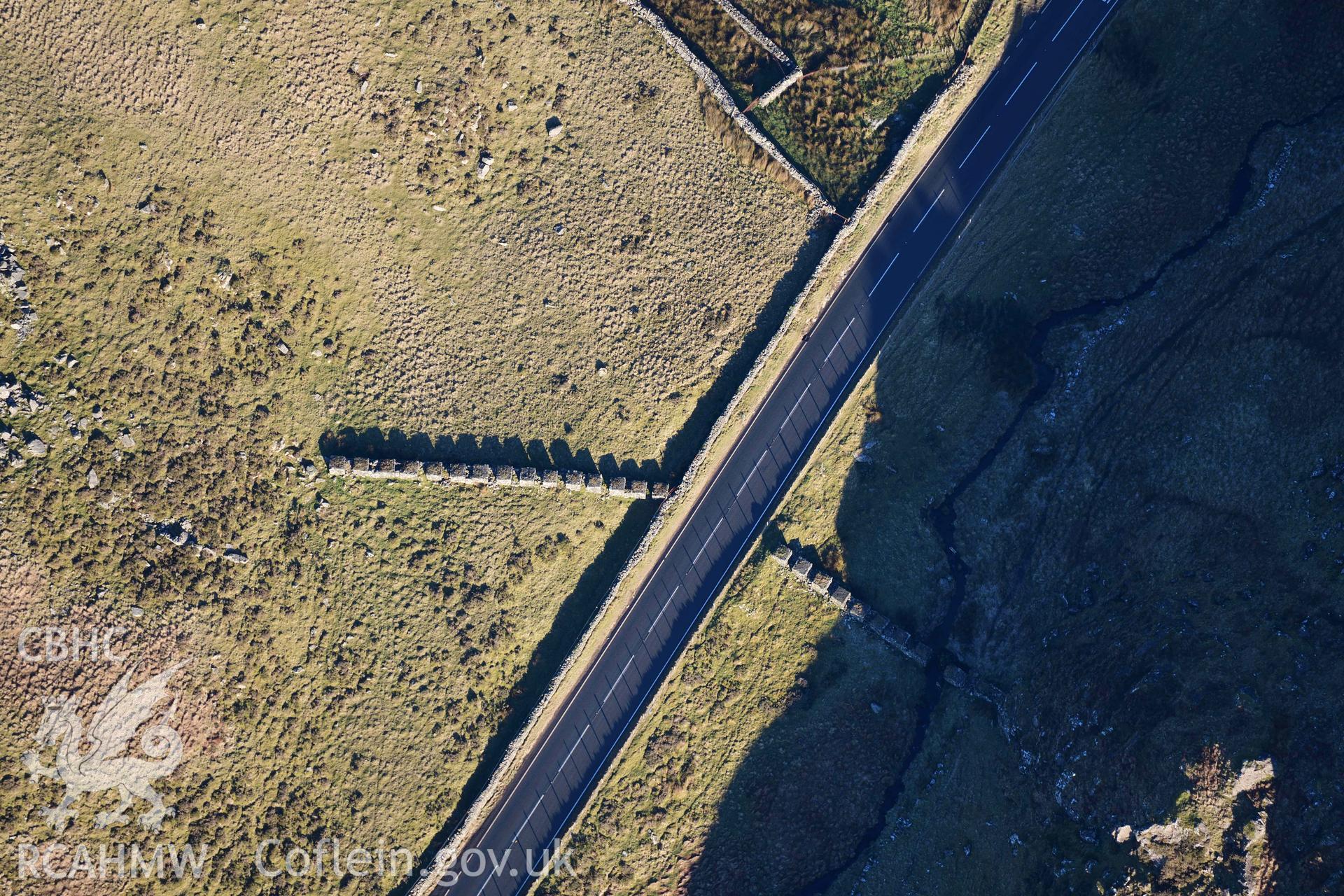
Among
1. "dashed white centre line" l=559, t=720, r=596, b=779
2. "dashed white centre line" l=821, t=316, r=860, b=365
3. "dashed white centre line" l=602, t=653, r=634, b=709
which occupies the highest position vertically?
"dashed white centre line" l=821, t=316, r=860, b=365

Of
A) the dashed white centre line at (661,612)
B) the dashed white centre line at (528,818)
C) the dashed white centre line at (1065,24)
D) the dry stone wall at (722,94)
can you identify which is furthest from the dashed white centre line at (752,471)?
the dashed white centre line at (1065,24)

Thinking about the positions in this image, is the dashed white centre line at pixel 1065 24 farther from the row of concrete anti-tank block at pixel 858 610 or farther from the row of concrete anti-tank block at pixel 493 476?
the row of concrete anti-tank block at pixel 493 476

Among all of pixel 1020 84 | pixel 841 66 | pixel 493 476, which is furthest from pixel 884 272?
pixel 493 476

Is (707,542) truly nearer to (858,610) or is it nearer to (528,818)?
(858,610)

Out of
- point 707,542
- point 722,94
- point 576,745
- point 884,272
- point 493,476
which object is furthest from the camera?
point 884,272

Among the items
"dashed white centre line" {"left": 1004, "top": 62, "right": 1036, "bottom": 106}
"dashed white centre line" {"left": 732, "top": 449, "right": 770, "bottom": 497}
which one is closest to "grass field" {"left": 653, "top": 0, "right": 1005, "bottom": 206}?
"dashed white centre line" {"left": 1004, "top": 62, "right": 1036, "bottom": 106}

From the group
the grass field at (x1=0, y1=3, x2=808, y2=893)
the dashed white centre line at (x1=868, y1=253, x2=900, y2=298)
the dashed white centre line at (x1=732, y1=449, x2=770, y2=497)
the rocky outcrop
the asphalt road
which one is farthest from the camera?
the dashed white centre line at (x1=868, y1=253, x2=900, y2=298)

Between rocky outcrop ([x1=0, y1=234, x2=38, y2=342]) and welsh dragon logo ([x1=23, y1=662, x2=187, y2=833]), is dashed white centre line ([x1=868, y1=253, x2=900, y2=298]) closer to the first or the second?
welsh dragon logo ([x1=23, y1=662, x2=187, y2=833])
